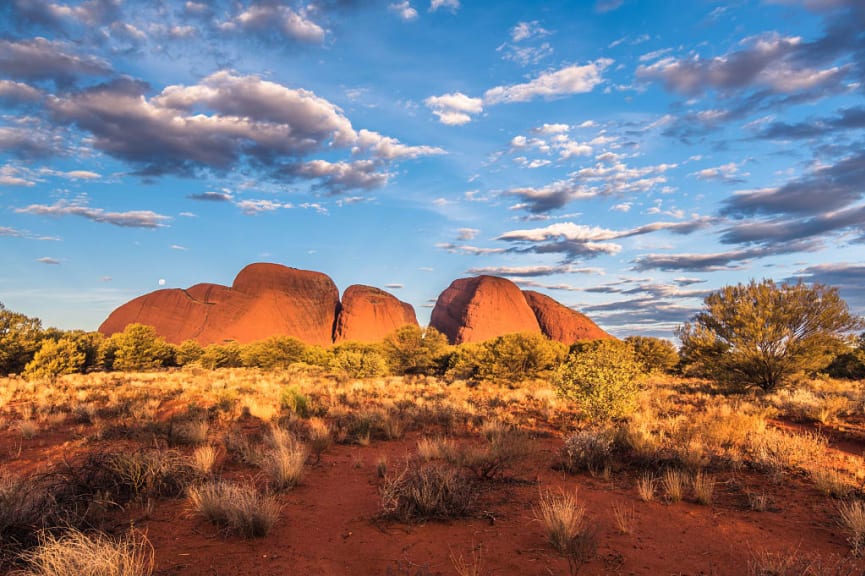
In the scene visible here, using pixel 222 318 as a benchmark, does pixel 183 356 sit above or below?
below

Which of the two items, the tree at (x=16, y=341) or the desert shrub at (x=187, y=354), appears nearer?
the tree at (x=16, y=341)

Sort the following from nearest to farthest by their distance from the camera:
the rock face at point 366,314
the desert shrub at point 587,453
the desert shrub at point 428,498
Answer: the desert shrub at point 428,498, the desert shrub at point 587,453, the rock face at point 366,314

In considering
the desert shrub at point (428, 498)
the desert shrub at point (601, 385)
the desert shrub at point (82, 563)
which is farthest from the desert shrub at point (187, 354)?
the desert shrub at point (82, 563)

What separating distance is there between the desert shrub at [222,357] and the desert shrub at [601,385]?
125 ft

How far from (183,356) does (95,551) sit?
45.1m

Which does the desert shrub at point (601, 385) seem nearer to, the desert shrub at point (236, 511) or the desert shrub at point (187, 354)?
the desert shrub at point (236, 511)

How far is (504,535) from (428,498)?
3.61ft

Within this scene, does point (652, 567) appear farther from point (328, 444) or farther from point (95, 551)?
point (328, 444)

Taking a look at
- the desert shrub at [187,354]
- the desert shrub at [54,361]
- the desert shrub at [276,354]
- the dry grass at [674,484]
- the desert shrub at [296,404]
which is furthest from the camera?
the desert shrub at [187,354]

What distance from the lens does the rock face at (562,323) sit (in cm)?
9031

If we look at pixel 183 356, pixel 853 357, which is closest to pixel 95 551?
pixel 853 357

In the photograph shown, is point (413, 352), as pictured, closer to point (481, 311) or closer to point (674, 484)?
point (674, 484)

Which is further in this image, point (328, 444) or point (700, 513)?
point (328, 444)

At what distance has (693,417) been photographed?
1214cm
